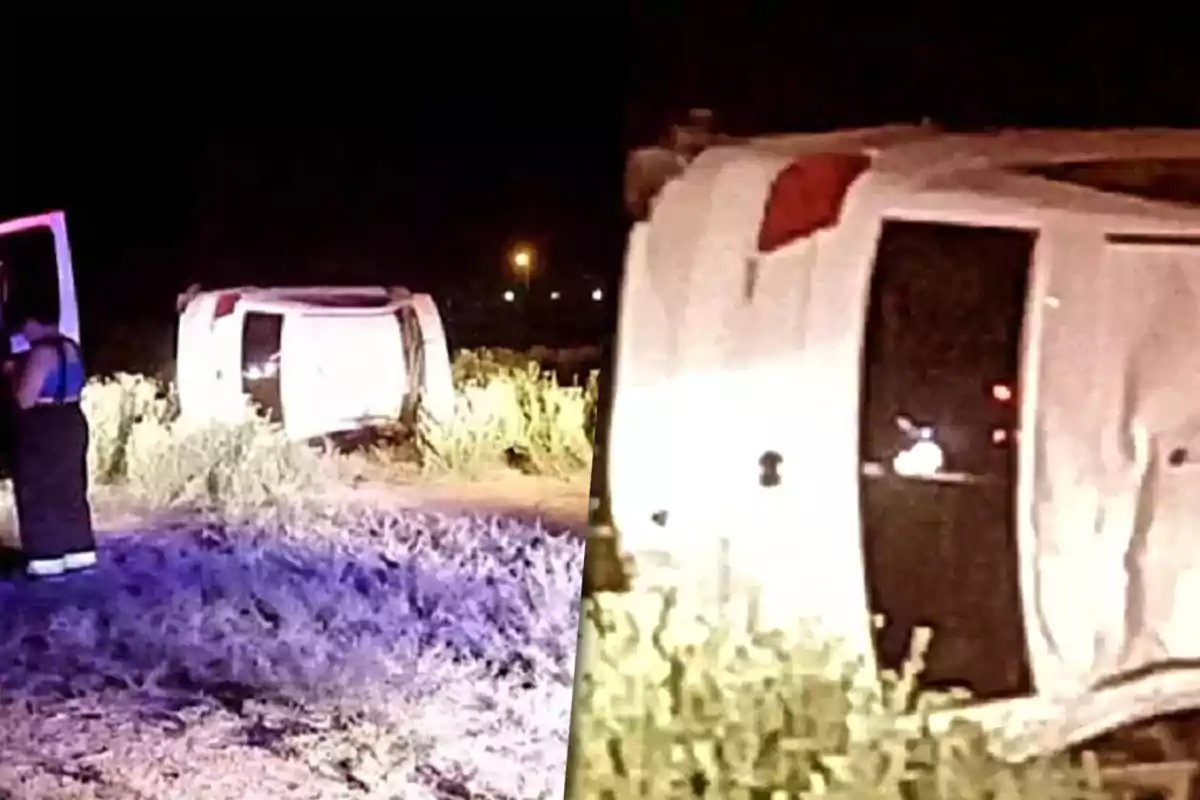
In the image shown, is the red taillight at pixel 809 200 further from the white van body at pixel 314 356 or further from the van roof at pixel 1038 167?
the white van body at pixel 314 356

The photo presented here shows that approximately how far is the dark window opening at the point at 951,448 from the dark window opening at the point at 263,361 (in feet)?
2.34

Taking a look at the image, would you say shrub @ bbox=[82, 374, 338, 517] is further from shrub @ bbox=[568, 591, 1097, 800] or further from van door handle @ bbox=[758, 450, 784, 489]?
van door handle @ bbox=[758, 450, 784, 489]

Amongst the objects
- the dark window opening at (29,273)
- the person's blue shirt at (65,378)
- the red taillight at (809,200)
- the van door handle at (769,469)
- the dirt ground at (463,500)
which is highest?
the red taillight at (809,200)

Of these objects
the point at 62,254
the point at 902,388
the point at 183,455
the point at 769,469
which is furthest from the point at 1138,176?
the point at 62,254

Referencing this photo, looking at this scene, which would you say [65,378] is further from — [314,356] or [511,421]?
[511,421]

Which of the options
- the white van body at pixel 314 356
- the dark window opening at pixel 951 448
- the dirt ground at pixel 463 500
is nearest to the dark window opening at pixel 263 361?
the white van body at pixel 314 356

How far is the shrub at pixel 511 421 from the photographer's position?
2.19 m

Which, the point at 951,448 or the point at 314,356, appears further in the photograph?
the point at 314,356

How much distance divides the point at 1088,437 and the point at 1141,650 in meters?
0.25

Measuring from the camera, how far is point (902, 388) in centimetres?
209

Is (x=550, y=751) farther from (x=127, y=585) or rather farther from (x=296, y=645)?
(x=127, y=585)

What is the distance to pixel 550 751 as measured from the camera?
7.08ft

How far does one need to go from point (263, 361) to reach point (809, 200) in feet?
2.26

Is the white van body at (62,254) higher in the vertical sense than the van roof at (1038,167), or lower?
lower
